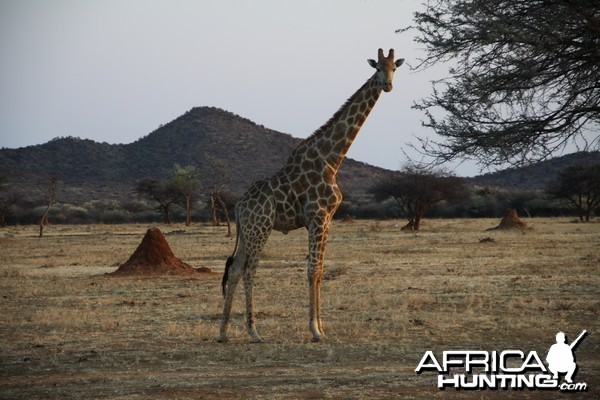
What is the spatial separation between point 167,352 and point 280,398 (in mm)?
3249

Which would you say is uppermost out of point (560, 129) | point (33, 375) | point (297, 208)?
point (560, 129)

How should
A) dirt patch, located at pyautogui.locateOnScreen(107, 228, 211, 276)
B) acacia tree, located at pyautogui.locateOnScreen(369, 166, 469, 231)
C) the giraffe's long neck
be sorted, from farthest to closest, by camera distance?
acacia tree, located at pyautogui.locateOnScreen(369, 166, 469, 231), dirt patch, located at pyautogui.locateOnScreen(107, 228, 211, 276), the giraffe's long neck

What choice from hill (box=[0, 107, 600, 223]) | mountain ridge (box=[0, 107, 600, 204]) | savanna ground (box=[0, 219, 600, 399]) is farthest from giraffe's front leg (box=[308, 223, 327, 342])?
mountain ridge (box=[0, 107, 600, 204])

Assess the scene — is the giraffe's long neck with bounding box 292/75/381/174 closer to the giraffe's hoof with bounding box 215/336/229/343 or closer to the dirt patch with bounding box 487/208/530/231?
the giraffe's hoof with bounding box 215/336/229/343

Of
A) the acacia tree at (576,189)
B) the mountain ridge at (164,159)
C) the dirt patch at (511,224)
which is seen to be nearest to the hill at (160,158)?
the mountain ridge at (164,159)

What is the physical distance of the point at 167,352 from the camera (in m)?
11.0

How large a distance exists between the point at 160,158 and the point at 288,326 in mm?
94340

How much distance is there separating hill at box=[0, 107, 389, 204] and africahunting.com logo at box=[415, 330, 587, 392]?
84.9m

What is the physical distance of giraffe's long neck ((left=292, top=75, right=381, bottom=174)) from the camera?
1249 centimetres

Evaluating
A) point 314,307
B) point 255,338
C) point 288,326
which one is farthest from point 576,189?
point 255,338

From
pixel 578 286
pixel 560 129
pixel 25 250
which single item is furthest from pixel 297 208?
pixel 25 250

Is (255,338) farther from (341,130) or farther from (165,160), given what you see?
(165,160)

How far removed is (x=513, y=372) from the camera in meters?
9.20

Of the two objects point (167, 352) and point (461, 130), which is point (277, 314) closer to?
point (167, 352)
